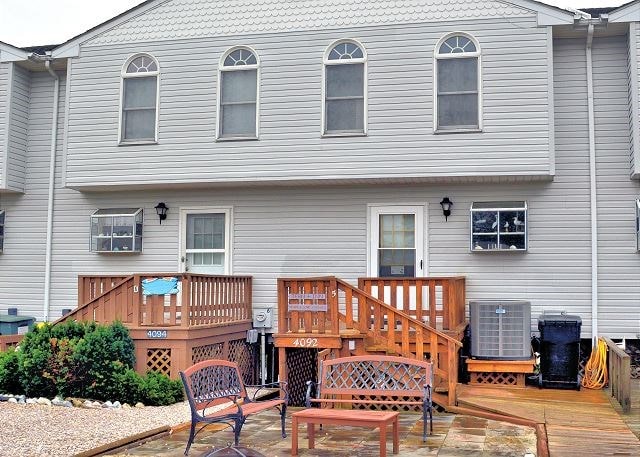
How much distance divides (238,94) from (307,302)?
4446 millimetres

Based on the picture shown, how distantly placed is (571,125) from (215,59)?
6.08m

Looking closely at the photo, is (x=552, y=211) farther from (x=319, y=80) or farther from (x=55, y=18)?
(x=55, y=18)

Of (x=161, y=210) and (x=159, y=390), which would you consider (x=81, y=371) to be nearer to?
(x=159, y=390)

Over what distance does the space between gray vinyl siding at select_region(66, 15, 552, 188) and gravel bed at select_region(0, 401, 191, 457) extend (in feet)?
15.3

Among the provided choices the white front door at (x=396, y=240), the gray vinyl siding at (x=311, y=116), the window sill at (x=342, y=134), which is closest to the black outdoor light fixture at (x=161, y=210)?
the gray vinyl siding at (x=311, y=116)

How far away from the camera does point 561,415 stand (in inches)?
345

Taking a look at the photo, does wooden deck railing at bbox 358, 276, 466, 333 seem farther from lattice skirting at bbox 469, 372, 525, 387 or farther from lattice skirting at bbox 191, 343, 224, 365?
lattice skirting at bbox 191, 343, 224, 365

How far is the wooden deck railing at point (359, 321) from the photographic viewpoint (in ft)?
32.8

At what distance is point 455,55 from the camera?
12375mm

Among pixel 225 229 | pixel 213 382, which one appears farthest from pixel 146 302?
pixel 213 382

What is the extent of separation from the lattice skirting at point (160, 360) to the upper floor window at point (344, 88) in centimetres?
447

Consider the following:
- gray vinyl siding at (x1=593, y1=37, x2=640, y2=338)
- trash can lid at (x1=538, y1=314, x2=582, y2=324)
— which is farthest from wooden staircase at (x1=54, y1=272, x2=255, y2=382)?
gray vinyl siding at (x1=593, y1=37, x2=640, y2=338)

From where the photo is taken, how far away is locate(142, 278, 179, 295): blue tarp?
424 inches

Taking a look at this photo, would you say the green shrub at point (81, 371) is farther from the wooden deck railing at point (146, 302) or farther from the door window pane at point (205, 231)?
the door window pane at point (205, 231)
